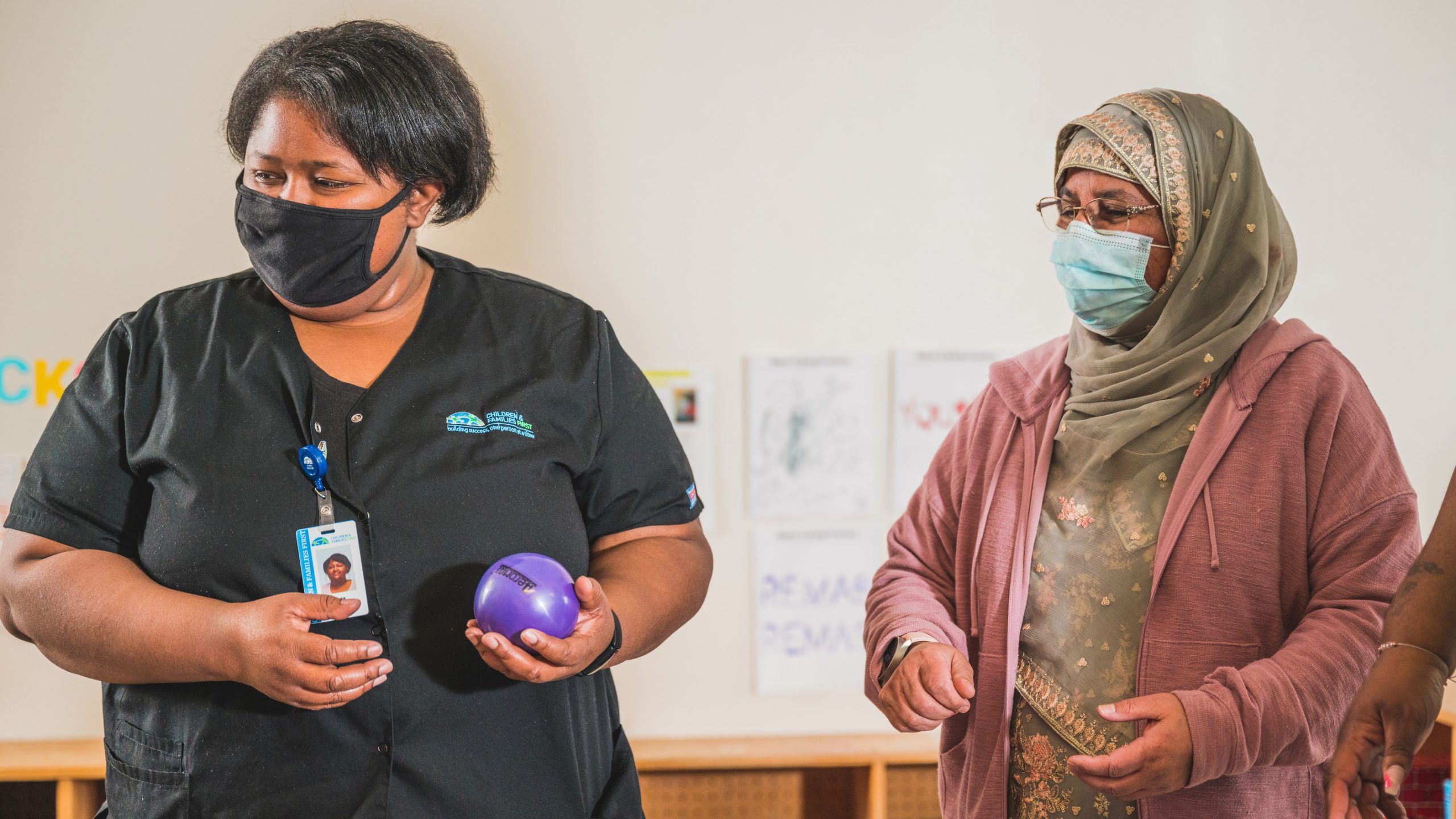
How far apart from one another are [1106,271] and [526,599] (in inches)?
38.2

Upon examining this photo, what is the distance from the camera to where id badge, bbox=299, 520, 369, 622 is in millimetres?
1259

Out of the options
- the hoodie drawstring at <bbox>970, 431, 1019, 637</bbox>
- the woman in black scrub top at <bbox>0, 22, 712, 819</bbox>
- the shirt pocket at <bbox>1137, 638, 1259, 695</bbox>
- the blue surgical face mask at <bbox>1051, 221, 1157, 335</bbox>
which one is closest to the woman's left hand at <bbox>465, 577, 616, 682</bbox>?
the woman in black scrub top at <bbox>0, 22, 712, 819</bbox>

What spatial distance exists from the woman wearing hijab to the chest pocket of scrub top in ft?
3.18

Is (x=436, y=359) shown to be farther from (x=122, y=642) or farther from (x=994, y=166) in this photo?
(x=994, y=166)

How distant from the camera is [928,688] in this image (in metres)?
1.42

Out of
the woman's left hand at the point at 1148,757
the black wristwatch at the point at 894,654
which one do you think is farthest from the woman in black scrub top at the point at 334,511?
the woman's left hand at the point at 1148,757

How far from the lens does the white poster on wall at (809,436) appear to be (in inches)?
104

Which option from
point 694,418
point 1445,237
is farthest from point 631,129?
point 1445,237

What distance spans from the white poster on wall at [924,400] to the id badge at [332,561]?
1.68 meters

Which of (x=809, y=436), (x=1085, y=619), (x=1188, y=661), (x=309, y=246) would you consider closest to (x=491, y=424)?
(x=309, y=246)

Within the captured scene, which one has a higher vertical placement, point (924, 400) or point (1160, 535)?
point (1160, 535)

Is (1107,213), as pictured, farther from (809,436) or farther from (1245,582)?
(809,436)

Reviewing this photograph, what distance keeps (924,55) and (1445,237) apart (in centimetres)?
145

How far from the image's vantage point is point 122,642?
47.5 inches
